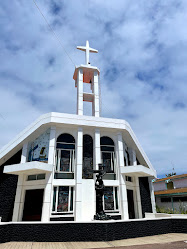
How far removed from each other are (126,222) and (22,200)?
8188 millimetres

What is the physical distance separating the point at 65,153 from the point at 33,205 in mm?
4779

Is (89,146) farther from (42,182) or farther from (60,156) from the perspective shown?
(42,182)

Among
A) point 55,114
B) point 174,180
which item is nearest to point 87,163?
point 55,114

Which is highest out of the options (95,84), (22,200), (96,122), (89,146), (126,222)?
(95,84)

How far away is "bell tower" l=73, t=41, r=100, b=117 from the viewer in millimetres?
17828

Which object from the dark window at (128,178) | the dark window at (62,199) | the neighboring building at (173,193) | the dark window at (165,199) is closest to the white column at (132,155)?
the dark window at (128,178)

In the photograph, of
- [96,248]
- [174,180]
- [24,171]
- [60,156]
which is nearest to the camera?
[96,248]

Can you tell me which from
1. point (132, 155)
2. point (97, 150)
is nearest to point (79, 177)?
point (97, 150)

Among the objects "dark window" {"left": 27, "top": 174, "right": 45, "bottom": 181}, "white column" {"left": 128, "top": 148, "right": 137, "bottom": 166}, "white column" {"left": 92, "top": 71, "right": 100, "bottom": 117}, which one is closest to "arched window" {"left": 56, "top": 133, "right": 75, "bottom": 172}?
"dark window" {"left": 27, "top": 174, "right": 45, "bottom": 181}

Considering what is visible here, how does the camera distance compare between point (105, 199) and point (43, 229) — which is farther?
point (105, 199)

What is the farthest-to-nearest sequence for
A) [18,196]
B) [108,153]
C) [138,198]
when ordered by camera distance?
[138,198]
[108,153]
[18,196]

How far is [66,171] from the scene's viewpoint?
14.5 m

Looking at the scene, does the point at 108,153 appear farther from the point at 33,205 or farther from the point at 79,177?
the point at 33,205

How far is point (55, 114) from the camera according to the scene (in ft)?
49.3
